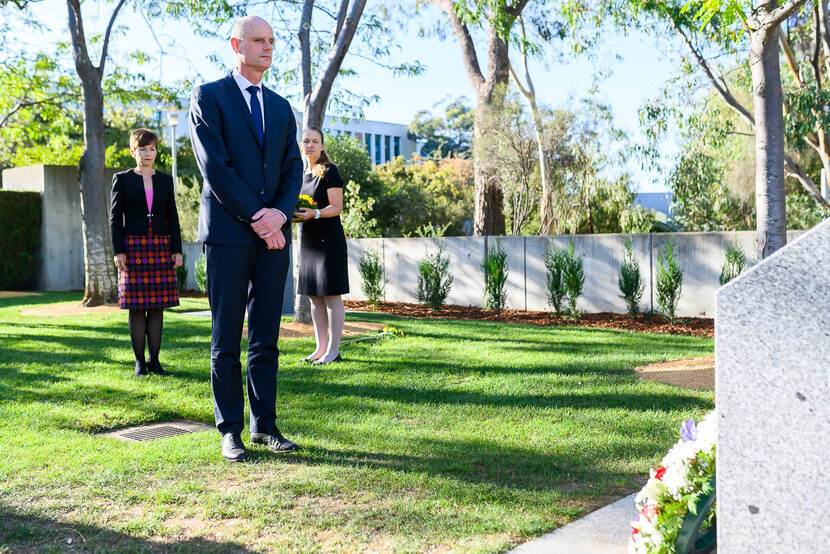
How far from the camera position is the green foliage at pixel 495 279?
11.5 m

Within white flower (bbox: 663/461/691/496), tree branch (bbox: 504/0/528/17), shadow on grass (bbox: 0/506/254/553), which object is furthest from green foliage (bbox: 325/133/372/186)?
white flower (bbox: 663/461/691/496)

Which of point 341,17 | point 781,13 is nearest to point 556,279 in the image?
point 341,17

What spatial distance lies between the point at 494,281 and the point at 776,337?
9638 millimetres

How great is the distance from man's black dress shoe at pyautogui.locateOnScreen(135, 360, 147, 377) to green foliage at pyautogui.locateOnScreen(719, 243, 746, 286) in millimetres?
6951

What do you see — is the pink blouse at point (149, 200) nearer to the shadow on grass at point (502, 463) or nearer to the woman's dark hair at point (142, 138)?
the woman's dark hair at point (142, 138)

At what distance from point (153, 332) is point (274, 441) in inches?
109

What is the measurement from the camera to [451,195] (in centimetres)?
3972

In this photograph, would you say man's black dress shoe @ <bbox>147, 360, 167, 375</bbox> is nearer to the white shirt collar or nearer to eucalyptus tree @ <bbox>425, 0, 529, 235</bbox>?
the white shirt collar

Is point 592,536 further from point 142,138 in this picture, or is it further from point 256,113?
point 142,138

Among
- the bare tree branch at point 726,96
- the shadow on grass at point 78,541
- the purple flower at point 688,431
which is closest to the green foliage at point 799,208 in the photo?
the bare tree branch at point 726,96

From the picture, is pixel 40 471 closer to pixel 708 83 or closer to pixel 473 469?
pixel 473 469

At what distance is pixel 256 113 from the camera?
4.22 metres

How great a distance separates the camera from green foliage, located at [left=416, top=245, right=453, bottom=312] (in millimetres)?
12172

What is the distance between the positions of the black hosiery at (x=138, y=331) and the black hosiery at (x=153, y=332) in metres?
0.05
